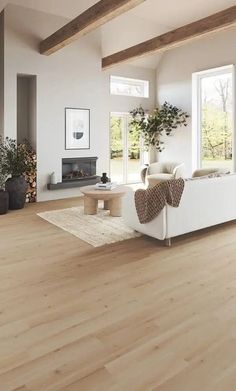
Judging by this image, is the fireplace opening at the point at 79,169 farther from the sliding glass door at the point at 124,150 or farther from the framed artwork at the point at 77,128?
the sliding glass door at the point at 124,150

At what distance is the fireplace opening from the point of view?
7.37 m

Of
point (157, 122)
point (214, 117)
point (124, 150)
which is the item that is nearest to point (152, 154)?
point (124, 150)

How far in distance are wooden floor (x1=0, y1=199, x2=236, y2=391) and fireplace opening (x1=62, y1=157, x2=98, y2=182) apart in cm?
346

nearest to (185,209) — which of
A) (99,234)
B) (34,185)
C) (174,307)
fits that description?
(99,234)

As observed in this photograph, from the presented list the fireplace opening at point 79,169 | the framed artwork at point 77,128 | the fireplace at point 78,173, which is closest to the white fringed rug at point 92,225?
the fireplace at point 78,173

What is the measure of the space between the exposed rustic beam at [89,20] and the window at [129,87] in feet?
8.41

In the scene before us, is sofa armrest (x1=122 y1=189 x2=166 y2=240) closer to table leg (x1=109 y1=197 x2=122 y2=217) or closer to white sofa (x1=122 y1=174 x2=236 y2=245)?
white sofa (x1=122 y1=174 x2=236 y2=245)

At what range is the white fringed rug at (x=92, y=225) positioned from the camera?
4.28 meters

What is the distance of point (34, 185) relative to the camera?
6.92m

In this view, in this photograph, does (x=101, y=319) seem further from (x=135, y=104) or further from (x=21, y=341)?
(x=135, y=104)

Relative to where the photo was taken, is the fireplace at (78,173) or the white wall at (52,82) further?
the fireplace at (78,173)

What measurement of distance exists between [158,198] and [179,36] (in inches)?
141

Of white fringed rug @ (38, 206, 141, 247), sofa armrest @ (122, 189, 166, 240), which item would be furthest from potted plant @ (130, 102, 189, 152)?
sofa armrest @ (122, 189, 166, 240)

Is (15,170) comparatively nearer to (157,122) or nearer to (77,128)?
(77,128)
